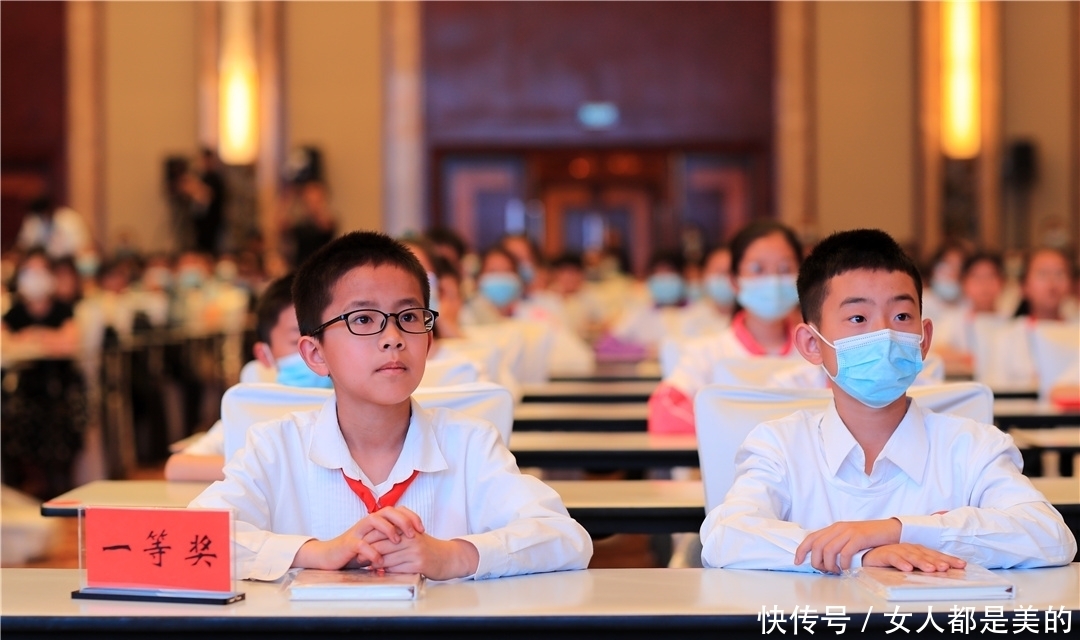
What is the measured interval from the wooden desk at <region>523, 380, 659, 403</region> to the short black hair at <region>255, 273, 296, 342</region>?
5.01 feet

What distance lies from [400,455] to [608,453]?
114 cm

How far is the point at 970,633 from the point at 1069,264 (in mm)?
4544

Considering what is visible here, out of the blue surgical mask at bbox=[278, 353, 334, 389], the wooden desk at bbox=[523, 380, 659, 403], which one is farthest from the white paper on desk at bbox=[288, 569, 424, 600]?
the wooden desk at bbox=[523, 380, 659, 403]

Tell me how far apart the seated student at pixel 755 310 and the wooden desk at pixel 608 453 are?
42cm

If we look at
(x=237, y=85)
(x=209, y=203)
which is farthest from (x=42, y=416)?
(x=237, y=85)

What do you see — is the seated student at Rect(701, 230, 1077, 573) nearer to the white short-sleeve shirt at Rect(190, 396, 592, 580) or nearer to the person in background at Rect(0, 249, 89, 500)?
the white short-sleeve shirt at Rect(190, 396, 592, 580)

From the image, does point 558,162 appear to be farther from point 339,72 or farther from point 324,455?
point 324,455

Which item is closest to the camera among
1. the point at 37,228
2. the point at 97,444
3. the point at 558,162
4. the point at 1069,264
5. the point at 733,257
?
the point at 733,257

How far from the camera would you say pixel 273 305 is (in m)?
3.16

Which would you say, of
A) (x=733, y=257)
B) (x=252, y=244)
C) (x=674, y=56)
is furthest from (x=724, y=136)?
(x=733, y=257)

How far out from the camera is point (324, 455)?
2057mm

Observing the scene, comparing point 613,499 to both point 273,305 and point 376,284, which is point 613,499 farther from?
point 273,305

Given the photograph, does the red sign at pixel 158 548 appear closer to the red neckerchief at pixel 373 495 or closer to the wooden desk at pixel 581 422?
the red neckerchief at pixel 373 495

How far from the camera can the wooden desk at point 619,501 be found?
8.12ft
